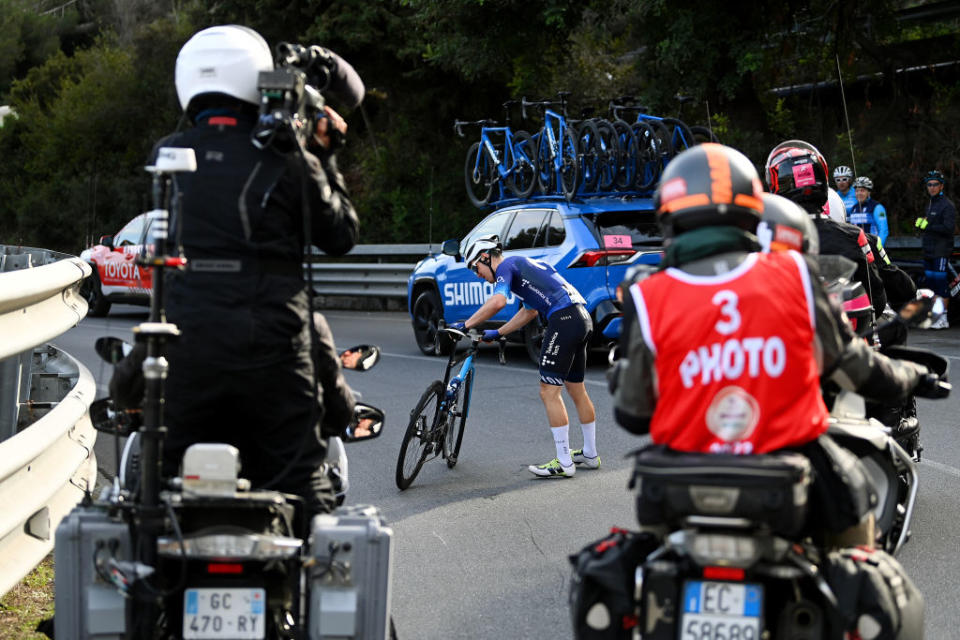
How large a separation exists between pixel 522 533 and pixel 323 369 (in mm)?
3167

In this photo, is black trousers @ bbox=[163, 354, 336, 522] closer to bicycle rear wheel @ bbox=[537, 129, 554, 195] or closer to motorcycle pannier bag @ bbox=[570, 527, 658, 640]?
motorcycle pannier bag @ bbox=[570, 527, 658, 640]

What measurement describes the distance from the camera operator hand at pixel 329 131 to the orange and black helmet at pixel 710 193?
1.15 meters

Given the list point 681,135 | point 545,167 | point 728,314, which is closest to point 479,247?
point 728,314

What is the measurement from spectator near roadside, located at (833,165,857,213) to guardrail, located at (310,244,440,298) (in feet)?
26.5

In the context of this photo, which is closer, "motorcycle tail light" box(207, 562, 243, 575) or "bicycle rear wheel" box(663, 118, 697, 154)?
"motorcycle tail light" box(207, 562, 243, 575)

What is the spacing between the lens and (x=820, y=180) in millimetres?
6250

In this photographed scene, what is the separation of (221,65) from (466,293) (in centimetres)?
1092

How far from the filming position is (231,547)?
3570mm

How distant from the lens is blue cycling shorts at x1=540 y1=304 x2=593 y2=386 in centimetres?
855

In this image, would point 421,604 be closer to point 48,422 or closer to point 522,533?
point 522,533

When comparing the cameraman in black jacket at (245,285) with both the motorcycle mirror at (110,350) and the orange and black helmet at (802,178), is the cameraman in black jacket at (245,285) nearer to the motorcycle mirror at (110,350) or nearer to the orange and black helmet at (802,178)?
the motorcycle mirror at (110,350)

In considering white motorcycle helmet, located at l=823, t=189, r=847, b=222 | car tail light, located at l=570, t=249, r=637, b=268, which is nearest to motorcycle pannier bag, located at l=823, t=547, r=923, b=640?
white motorcycle helmet, located at l=823, t=189, r=847, b=222

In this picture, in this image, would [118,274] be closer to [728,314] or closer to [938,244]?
[938,244]

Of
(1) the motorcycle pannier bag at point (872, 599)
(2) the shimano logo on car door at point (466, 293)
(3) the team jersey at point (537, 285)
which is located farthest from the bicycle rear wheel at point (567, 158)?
(1) the motorcycle pannier bag at point (872, 599)
